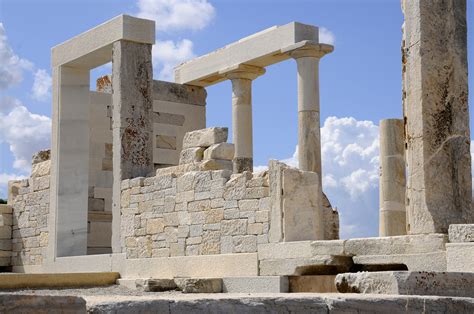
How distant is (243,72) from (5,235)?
21.7ft

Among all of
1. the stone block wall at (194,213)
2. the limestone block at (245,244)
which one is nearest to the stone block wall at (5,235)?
the stone block wall at (194,213)

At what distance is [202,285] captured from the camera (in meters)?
11.1

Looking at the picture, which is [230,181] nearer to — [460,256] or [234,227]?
[234,227]

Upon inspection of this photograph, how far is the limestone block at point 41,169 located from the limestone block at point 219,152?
5259 millimetres

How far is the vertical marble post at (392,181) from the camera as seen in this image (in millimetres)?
14820

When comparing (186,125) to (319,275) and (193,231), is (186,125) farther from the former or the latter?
(319,275)

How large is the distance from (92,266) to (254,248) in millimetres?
4501

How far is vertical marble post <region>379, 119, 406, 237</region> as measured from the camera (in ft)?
48.6

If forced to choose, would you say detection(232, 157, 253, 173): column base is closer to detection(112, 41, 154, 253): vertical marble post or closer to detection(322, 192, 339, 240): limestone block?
detection(112, 41, 154, 253): vertical marble post

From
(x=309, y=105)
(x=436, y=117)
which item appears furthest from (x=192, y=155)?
(x=436, y=117)

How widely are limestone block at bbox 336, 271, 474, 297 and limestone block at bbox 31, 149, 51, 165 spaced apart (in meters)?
12.8

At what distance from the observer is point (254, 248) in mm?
11516

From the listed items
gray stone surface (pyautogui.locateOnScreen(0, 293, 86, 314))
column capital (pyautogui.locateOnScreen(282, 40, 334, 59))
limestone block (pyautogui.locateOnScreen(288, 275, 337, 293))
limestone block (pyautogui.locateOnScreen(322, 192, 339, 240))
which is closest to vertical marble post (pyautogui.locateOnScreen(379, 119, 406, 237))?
limestone block (pyautogui.locateOnScreen(322, 192, 339, 240))

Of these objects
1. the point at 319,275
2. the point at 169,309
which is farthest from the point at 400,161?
the point at 169,309
